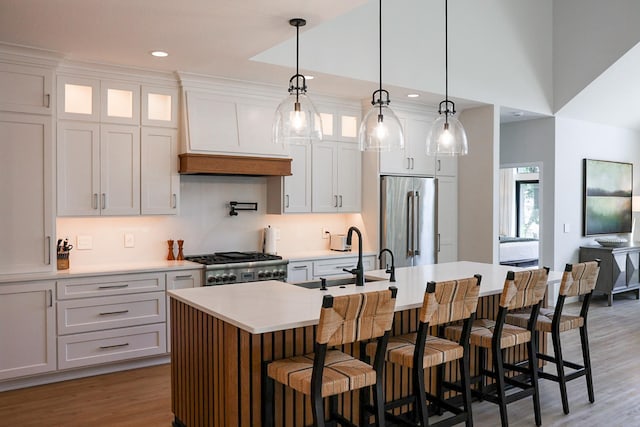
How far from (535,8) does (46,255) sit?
6.23 metres

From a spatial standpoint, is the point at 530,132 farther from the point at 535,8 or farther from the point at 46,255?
the point at 46,255

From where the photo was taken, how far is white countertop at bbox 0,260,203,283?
4.10m

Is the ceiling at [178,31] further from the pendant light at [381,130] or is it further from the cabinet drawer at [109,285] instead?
the cabinet drawer at [109,285]

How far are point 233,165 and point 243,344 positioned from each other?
273 cm

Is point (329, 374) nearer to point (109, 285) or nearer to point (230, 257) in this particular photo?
point (109, 285)

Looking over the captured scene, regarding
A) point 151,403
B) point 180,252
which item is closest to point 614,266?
point 180,252

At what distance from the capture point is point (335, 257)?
5.75 metres

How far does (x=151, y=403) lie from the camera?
Answer: 12.6ft

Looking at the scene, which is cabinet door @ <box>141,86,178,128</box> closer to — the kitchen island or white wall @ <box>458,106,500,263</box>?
the kitchen island

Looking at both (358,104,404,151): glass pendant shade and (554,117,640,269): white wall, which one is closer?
(358,104,404,151): glass pendant shade

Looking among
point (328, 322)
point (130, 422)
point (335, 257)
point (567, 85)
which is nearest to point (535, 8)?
point (567, 85)

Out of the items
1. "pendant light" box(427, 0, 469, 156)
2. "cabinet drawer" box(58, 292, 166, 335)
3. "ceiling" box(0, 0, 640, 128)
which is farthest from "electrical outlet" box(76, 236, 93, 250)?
"pendant light" box(427, 0, 469, 156)

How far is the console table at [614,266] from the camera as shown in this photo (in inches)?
294

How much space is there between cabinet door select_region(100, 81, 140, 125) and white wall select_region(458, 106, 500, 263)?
397cm
